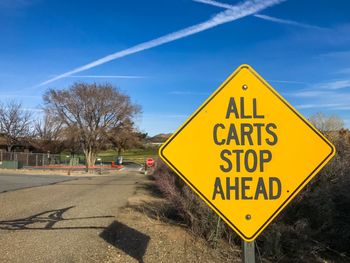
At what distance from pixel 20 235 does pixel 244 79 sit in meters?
6.23

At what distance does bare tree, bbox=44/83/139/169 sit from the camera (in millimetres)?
51344

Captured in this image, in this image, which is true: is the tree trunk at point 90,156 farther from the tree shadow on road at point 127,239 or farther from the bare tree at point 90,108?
the tree shadow on road at point 127,239

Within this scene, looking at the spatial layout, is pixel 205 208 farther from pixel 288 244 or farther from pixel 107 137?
pixel 107 137

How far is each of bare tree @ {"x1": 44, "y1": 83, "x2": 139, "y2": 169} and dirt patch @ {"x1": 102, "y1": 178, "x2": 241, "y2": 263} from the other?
43.4m

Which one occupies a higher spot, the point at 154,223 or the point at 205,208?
the point at 205,208

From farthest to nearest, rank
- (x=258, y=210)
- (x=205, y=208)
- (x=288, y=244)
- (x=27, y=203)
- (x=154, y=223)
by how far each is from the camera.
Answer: (x=27, y=203)
(x=154, y=223)
(x=205, y=208)
(x=288, y=244)
(x=258, y=210)

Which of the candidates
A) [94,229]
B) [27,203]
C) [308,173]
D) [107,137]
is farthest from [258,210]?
[107,137]

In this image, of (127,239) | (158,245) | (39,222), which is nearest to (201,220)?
(158,245)

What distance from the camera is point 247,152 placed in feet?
10.3

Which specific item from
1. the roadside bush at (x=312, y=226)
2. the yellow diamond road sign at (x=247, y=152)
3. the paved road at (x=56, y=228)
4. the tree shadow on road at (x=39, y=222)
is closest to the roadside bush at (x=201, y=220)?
the roadside bush at (x=312, y=226)

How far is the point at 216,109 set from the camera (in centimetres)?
323

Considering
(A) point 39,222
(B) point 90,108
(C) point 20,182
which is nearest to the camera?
(A) point 39,222

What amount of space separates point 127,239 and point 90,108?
4502 centimetres

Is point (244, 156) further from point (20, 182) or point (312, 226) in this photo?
point (20, 182)
